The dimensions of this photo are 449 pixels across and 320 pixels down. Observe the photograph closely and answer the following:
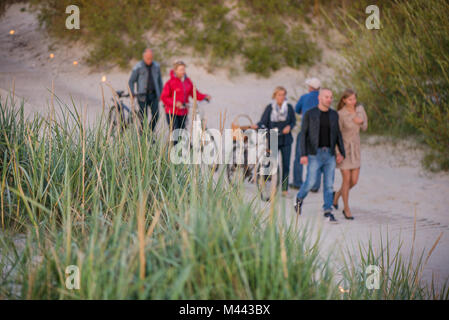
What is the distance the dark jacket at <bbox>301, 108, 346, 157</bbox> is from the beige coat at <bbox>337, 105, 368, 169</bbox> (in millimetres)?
164

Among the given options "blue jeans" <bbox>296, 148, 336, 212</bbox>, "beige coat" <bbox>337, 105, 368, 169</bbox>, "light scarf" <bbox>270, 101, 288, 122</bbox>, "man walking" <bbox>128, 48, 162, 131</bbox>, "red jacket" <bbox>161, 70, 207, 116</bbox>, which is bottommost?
"blue jeans" <bbox>296, 148, 336, 212</bbox>

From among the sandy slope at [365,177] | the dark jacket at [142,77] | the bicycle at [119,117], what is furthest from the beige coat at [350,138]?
the dark jacket at [142,77]

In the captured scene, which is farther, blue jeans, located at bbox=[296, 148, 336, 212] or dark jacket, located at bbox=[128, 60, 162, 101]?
dark jacket, located at bbox=[128, 60, 162, 101]

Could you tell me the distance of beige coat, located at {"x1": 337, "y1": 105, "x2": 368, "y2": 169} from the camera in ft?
22.0

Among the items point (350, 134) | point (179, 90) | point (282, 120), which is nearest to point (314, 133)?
point (350, 134)

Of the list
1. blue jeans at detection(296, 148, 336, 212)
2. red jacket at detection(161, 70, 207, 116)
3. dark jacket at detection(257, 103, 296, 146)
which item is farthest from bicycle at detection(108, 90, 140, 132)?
dark jacket at detection(257, 103, 296, 146)

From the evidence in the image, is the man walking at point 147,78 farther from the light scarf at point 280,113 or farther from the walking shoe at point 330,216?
the walking shoe at point 330,216

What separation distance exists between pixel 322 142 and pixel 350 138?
0.52 metres

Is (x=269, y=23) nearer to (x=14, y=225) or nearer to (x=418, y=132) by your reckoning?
(x=418, y=132)

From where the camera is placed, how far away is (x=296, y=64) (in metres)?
19.0

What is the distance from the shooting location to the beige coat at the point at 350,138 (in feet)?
22.0

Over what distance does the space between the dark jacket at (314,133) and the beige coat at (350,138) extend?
164mm

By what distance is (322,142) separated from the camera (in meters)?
6.45

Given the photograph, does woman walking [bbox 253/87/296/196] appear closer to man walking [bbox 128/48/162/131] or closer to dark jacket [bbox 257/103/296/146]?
dark jacket [bbox 257/103/296/146]
